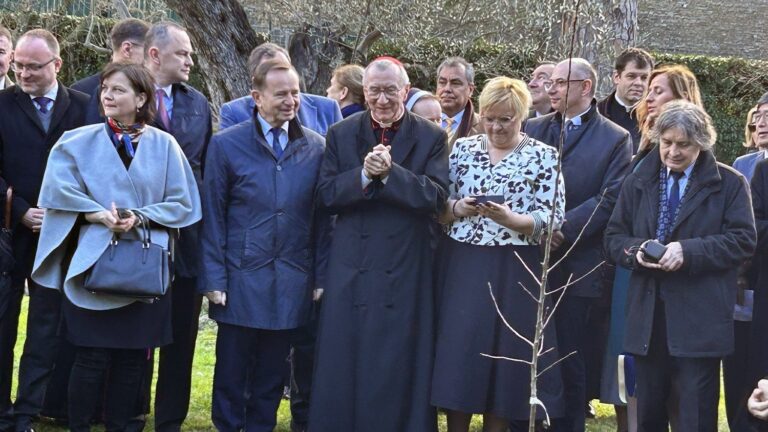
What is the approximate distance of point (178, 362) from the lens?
22.4 feet

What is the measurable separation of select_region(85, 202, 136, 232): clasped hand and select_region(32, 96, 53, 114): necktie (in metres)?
1.16

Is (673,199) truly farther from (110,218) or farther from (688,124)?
(110,218)

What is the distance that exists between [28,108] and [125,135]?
0.95 metres

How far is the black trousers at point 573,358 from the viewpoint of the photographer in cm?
666

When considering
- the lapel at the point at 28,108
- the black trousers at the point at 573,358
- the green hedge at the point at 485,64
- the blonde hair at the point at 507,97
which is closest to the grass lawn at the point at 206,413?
the black trousers at the point at 573,358

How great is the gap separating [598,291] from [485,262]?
941 millimetres

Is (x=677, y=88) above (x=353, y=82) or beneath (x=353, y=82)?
beneath

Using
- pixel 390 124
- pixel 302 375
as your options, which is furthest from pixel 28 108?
pixel 302 375

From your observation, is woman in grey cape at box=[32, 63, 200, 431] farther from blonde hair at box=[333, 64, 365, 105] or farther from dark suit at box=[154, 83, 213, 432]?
blonde hair at box=[333, 64, 365, 105]

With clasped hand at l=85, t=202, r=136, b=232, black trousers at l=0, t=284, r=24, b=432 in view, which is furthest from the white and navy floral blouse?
black trousers at l=0, t=284, r=24, b=432

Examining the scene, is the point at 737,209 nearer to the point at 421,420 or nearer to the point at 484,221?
the point at 484,221

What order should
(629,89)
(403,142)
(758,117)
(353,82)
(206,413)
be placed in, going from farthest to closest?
(353,82), (206,413), (629,89), (758,117), (403,142)

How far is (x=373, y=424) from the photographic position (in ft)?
20.5

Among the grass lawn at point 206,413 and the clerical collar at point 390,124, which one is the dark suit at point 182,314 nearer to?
the grass lawn at point 206,413
